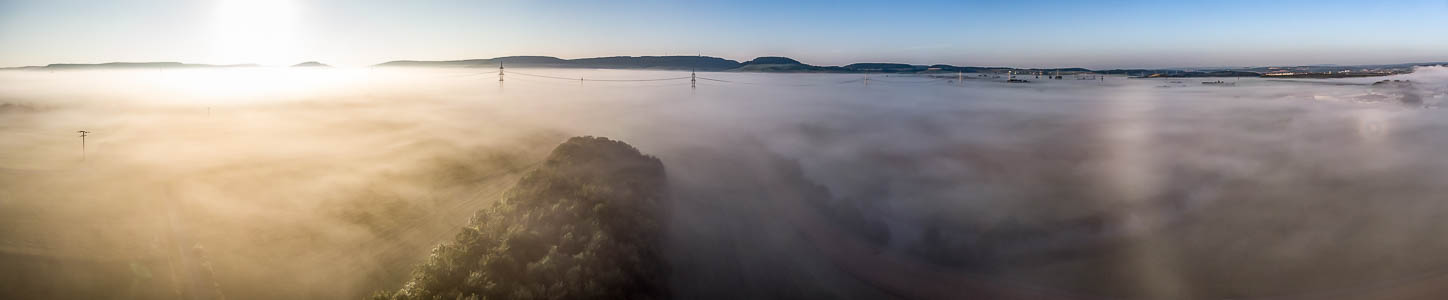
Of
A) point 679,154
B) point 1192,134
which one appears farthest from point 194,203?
point 1192,134

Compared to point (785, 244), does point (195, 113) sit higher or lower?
higher

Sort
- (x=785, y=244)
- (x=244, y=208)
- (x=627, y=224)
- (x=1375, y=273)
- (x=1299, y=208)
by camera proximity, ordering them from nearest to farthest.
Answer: (x=627, y=224) < (x=1375, y=273) < (x=785, y=244) < (x=244, y=208) < (x=1299, y=208)

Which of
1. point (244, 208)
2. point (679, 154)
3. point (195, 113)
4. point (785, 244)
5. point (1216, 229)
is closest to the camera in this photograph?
point (785, 244)

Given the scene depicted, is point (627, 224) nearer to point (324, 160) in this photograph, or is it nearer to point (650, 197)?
point (650, 197)

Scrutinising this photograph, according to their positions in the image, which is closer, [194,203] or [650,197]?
[650,197]

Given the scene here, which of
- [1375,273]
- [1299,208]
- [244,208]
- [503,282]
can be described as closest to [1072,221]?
[1375,273]

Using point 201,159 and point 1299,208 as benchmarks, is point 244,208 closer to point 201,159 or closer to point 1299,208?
point 201,159
